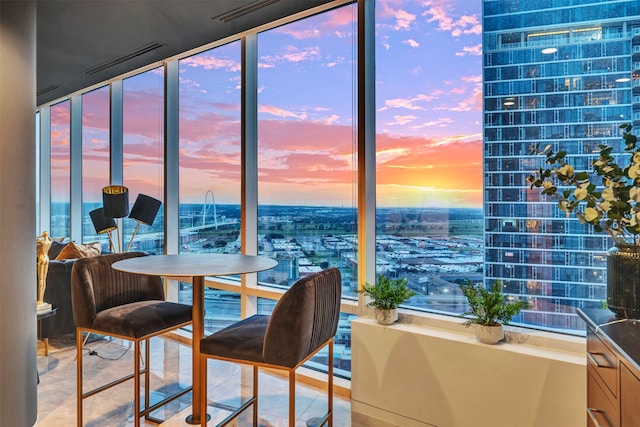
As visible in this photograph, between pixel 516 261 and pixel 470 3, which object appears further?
pixel 470 3

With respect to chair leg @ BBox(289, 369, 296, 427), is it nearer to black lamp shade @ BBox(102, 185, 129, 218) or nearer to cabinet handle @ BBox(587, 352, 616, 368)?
cabinet handle @ BBox(587, 352, 616, 368)

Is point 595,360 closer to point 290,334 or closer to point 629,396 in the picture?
point 629,396

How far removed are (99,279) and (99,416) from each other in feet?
2.89

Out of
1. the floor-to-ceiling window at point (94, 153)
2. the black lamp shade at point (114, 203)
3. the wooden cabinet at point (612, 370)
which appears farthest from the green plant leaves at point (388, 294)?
the floor-to-ceiling window at point (94, 153)

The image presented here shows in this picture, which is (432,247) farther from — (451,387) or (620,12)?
(620,12)

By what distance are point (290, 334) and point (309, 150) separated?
189 centimetres

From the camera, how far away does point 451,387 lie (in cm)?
219

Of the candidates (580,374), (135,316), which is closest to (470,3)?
(580,374)

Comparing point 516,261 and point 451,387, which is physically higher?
point 516,261

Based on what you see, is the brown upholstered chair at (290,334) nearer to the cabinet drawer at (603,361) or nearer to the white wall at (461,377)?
the white wall at (461,377)

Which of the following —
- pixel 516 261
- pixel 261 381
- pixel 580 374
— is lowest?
pixel 261 381

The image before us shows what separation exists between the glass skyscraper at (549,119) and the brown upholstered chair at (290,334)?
1135mm

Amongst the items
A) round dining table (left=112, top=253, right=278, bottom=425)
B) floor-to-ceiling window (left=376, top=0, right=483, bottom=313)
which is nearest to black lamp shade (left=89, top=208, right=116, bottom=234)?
round dining table (left=112, top=253, right=278, bottom=425)

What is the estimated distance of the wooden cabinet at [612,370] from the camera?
1.14m
